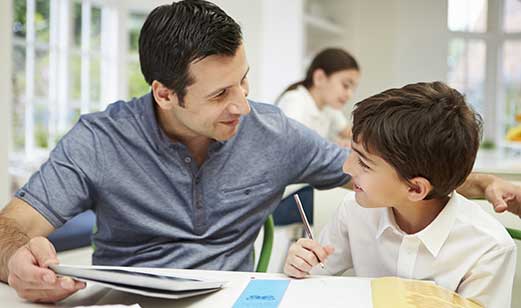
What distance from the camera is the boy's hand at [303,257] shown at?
104cm

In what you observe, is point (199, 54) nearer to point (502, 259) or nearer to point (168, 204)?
point (168, 204)

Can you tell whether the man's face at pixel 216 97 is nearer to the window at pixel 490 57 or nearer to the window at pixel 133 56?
the window at pixel 133 56

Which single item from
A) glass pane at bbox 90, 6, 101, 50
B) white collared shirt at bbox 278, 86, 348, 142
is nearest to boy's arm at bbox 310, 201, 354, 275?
white collared shirt at bbox 278, 86, 348, 142

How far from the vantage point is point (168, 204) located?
1345 mm

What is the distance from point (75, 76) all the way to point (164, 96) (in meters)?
2.53

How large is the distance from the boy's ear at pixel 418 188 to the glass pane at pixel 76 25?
3007 millimetres

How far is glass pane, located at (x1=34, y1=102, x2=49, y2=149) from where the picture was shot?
3.53m

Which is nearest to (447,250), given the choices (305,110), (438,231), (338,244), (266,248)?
(438,231)

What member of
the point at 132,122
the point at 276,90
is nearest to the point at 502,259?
the point at 132,122

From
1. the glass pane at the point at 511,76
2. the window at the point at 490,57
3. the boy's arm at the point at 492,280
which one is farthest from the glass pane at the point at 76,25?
the glass pane at the point at 511,76

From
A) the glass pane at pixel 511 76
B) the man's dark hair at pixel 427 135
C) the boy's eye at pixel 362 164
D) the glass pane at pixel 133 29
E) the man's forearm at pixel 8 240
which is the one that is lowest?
the glass pane at pixel 511 76

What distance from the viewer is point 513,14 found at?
649 cm

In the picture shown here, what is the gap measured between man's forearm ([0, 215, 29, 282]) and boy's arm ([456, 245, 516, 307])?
29.0 inches

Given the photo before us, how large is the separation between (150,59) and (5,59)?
1.46 m
